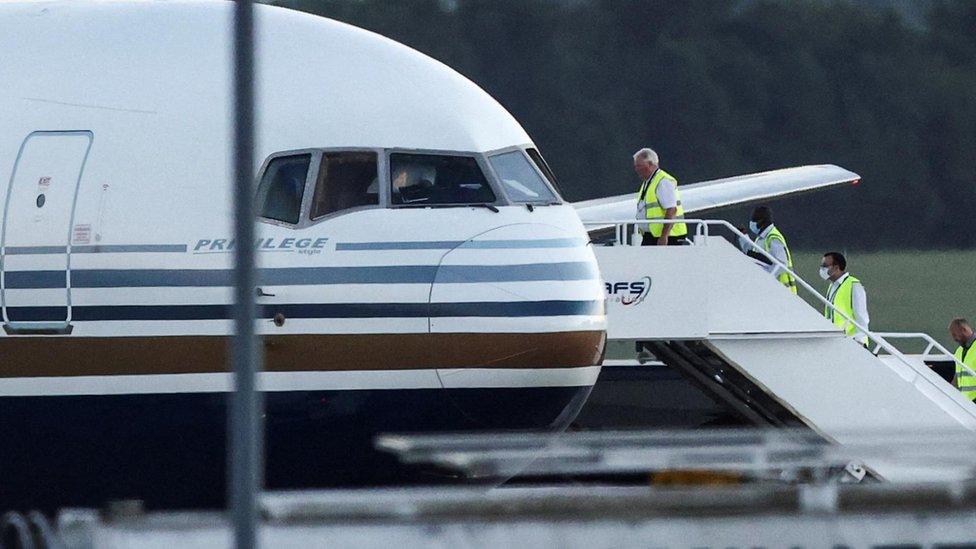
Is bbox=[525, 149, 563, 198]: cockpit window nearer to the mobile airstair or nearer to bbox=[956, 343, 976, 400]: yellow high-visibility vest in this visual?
the mobile airstair

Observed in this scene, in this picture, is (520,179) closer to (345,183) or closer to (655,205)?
(345,183)

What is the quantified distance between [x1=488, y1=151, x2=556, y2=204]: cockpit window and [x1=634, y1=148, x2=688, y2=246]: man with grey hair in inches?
129

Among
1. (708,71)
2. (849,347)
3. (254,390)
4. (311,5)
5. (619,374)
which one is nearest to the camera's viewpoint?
(254,390)

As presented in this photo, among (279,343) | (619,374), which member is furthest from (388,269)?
(619,374)

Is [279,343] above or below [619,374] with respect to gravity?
above

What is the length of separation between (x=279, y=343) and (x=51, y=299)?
162cm

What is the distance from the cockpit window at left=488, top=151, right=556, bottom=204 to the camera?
11.6m

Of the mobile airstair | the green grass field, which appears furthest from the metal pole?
the green grass field

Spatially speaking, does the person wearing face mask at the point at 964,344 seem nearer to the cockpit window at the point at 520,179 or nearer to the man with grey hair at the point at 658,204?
the man with grey hair at the point at 658,204

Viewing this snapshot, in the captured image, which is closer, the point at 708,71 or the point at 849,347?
the point at 849,347

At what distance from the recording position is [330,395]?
10875mm

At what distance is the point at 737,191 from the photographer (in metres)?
23.1

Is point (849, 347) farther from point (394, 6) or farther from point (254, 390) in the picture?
point (394, 6)

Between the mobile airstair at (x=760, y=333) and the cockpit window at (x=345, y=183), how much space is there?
3833 millimetres
